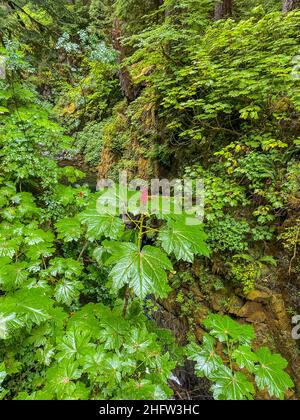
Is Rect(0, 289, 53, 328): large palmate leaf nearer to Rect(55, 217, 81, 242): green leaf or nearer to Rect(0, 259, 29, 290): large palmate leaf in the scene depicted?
Rect(0, 259, 29, 290): large palmate leaf

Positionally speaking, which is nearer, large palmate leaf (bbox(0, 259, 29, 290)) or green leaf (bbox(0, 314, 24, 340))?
green leaf (bbox(0, 314, 24, 340))

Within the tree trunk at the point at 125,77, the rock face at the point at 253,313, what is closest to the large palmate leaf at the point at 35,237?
the rock face at the point at 253,313

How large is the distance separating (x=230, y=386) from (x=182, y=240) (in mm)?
745

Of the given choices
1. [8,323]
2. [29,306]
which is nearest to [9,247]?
[29,306]

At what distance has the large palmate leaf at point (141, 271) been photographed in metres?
1.24

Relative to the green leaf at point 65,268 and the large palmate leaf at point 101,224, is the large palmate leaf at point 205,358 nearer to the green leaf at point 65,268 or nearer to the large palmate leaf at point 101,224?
the large palmate leaf at point 101,224

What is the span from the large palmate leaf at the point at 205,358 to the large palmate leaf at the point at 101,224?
2.52 feet

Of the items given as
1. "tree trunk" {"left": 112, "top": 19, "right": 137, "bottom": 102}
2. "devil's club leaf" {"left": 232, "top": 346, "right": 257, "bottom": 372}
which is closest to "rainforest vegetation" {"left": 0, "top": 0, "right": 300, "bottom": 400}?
"devil's club leaf" {"left": 232, "top": 346, "right": 257, "bottom": 372}

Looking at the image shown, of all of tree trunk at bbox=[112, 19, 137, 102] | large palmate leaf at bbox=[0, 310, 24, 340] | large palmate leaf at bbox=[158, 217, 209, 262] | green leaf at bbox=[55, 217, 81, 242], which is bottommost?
large palmate leaf at bbox=[0, 310, 24, 340]

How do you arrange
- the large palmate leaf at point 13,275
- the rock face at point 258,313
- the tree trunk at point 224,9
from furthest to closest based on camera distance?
the tree trunk at point 224,9 < the rock face at point 258,313 < the large palmate leaf at point 13,275

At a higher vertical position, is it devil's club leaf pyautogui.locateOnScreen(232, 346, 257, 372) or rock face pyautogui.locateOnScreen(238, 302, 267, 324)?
devil's club leaf pyautogui.locateOnScreen(232, 346, 257, 372)

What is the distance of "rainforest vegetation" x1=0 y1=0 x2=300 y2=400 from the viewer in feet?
4.35

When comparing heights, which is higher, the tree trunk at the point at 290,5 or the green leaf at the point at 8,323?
the tree trunk at the point at 290,5
